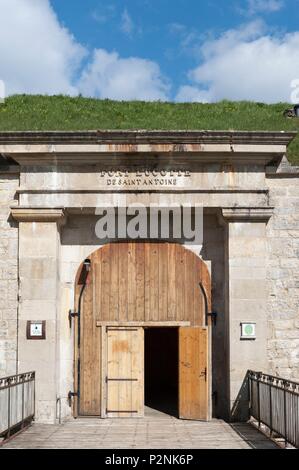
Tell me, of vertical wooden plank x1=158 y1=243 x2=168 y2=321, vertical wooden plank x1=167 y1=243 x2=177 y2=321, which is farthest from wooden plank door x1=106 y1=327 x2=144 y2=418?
vertical wooden plank x1=167 y1=243 x2=177 y2=321

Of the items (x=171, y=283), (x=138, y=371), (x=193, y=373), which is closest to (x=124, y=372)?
(x=138, y=371)

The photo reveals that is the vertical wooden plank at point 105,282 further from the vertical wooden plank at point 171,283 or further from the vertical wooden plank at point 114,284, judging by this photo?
the vertical wooden plank at point 171,283

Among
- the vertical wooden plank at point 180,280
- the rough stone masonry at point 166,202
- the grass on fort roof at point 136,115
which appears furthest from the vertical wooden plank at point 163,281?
the grass on fort roof at point 136,115

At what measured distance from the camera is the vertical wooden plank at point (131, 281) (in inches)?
494

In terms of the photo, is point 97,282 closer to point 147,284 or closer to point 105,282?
point 105,282

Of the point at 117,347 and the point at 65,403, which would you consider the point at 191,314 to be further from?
the point at 65,403

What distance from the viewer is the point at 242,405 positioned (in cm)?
1179

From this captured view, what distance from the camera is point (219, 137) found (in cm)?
1200

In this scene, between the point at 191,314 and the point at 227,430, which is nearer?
the point at 227,430

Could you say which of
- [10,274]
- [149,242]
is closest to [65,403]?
[10,274]

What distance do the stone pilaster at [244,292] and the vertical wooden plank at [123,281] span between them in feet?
6.44

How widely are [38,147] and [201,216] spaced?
11.1ft

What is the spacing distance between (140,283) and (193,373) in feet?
6.53

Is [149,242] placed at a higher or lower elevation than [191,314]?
higher
